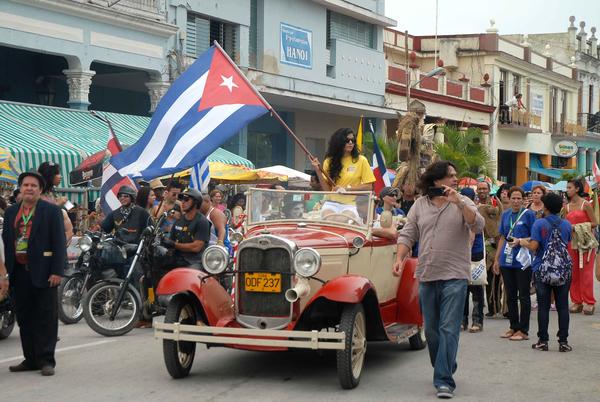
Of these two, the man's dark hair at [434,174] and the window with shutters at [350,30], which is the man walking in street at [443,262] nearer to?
the man's dark hair at [434,174]

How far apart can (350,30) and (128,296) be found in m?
22.5

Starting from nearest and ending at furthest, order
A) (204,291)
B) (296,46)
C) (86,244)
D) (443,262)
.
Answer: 1. (443,262)
2. (204,291)
3. (86,244)
4. (296,46)

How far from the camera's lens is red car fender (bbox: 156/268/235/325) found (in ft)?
28.4

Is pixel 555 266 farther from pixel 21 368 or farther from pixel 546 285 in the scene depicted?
pixel 21 368

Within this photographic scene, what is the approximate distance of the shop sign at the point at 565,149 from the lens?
173ft

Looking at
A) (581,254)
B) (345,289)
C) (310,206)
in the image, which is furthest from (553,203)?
(581,254)

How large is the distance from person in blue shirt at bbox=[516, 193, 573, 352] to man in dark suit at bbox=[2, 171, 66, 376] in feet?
16.6

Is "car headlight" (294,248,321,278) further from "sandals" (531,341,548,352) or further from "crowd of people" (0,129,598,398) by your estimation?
"sandals" (531,341,548,352)

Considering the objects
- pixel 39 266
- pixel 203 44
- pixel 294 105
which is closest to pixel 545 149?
pixel 294 105

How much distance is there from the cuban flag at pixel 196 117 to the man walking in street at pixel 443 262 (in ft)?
11.4

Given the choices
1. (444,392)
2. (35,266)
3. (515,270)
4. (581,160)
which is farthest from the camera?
(581,160)

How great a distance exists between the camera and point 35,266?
29.3 ft

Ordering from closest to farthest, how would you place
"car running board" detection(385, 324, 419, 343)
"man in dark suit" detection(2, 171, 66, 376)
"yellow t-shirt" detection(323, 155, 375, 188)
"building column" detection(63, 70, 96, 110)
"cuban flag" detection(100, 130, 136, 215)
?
"man in dark suit" detection(2, 171, 66, 376) → "car running board" detection(385, 324, 419, 343) → "yellow t-shirt" detection(323, 155, 375, 188) → "cuban flag" detection(100, 130, 136, 215) → "building column" detection(63, 70, 96, 110)

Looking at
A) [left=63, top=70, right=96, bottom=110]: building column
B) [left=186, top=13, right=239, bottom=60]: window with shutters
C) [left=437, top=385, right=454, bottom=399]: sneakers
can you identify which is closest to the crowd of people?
[left=437, top=385, right=454, bottom=399]: sneakers
